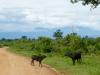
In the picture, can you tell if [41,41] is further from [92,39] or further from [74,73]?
[74,73]

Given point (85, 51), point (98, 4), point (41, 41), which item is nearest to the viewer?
point (98, 4)

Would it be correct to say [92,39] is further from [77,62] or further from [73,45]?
[77,62]

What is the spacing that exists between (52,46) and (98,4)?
2902 cm

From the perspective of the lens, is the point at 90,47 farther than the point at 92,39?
No

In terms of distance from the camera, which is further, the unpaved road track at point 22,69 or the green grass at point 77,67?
the unpaved road track at point 22,69

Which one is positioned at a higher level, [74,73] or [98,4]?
[98,4]

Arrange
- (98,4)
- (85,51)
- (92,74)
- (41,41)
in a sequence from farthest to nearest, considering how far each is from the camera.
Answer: (41,41) → (85,51) → (98,4) → (92,74)

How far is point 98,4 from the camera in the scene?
26156 millimetres

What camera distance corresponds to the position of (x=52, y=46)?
5481cm

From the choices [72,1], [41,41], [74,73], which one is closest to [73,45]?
[41,41]

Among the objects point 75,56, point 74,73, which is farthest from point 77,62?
point 74,73

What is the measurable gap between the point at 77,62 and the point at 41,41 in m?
29.0

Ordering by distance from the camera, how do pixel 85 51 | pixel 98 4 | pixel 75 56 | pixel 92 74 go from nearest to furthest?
pixel 92 74, pixel 98 4, pixel 75 56, pixel 85 51

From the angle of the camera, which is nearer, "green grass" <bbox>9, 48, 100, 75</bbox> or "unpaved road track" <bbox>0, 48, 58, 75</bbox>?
"green grass" <bbox>9, 48, 100, 75</bbox>
